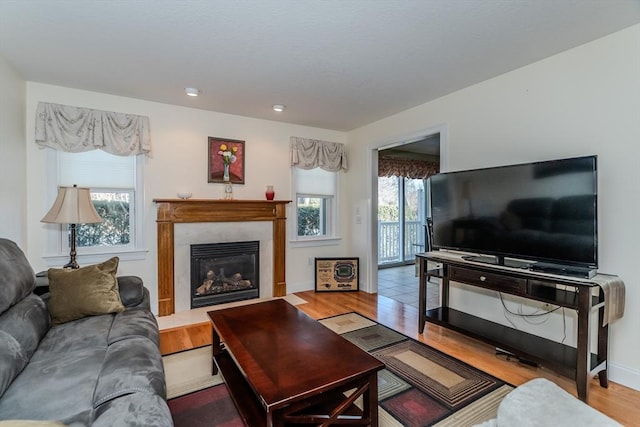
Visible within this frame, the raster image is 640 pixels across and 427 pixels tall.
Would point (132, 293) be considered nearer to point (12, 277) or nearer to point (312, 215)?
point (12, 277)

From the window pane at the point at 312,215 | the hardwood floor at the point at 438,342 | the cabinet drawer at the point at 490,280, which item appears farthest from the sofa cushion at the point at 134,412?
the window pane at the point at 312,215

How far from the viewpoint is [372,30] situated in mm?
2152

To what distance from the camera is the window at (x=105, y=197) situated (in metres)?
3.21

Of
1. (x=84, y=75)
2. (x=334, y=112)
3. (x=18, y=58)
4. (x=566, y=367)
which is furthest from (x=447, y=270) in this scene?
(x=18, y=58)

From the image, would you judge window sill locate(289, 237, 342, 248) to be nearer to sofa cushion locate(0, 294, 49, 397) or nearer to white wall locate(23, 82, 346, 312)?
white wall locate(23, 82, 346, 312)

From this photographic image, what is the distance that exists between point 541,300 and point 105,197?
4.15 metres

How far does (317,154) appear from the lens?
467cm

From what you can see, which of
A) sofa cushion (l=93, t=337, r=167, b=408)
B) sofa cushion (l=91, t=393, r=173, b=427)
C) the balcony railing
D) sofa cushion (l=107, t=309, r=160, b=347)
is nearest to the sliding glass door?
the balcony railing

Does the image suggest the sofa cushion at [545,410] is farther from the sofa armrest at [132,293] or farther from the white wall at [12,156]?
the white wall at [12,156]

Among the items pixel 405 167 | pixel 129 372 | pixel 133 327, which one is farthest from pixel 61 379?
pixel 405 167

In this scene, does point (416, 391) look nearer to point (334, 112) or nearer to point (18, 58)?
point (334, 112)

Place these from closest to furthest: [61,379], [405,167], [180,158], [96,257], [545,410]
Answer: [545,410] → [61,379] → [96,257] → [180,158] → [405,167]

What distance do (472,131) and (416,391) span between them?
243 cm

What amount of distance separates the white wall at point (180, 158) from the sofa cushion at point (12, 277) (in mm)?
1280
